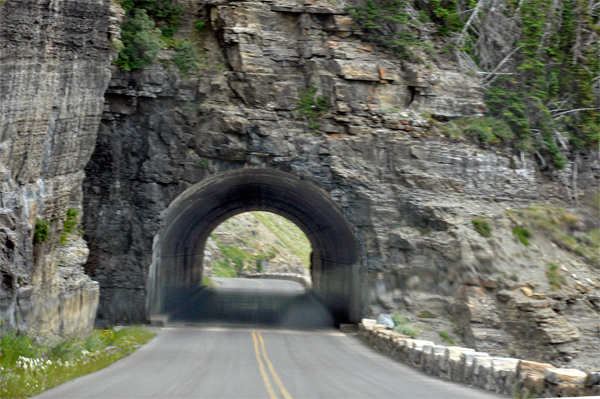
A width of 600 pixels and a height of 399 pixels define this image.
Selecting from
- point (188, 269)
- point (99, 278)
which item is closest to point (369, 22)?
point (99, 278)

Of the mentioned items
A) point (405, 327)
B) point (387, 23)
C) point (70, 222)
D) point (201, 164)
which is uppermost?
point (387, 23)

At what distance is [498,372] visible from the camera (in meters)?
9.96

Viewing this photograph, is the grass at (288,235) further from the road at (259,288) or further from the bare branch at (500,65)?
the bare branch at (500,65)

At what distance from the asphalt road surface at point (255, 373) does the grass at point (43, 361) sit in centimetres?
25

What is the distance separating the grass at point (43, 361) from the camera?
8.43m

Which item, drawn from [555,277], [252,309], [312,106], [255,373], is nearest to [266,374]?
[255,373]

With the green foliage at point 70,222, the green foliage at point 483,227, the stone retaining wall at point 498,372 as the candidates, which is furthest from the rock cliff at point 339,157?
the stone retaining wall at point 498,372

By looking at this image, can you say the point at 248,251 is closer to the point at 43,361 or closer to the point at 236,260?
the point at 236,260

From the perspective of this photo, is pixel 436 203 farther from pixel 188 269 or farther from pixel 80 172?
pixel 188 269

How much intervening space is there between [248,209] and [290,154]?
1188 centimetres

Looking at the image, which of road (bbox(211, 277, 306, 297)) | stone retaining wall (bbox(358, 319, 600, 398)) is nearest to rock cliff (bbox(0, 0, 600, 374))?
stone retaining wall (bbox(358, 319, 600, 398))

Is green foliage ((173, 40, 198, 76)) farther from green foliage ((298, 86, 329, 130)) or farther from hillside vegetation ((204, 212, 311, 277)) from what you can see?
hillside vegetation ((204, 212, 311, 277))

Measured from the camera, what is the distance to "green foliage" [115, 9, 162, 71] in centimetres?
2034

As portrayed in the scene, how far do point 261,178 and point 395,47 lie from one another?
768 cm
